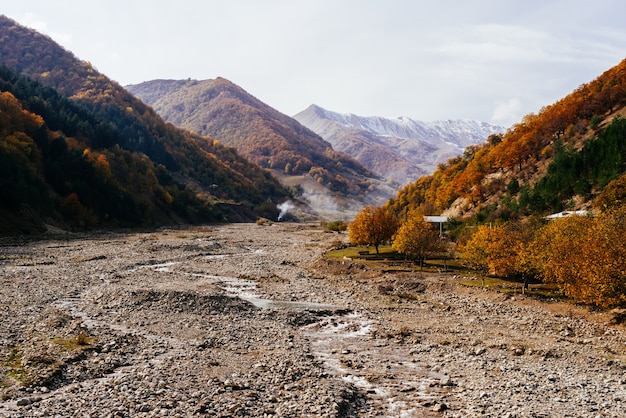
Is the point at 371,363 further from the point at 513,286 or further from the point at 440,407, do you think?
the point at 513,286

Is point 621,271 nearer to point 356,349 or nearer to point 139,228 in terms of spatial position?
point 356,349

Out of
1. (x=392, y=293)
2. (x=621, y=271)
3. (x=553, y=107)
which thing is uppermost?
(x=553, y=107)

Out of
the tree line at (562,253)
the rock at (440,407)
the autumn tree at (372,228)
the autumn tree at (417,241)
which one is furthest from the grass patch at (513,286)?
the rock at (440,407)

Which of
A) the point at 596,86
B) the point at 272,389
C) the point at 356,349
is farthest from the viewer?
the point at 596,86

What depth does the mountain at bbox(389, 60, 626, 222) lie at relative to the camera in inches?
3297

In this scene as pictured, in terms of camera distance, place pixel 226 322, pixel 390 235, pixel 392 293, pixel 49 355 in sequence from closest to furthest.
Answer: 1. pixel 49 355
2. pixel 226 322
3. pixel 392 293
4. pixel 390 235

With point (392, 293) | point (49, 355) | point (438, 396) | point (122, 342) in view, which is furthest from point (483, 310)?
point (49, 355)

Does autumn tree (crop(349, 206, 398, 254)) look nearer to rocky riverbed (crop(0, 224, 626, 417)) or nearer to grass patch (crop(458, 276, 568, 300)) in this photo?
rocky riverbed (crop(0, 224, 626, 417))

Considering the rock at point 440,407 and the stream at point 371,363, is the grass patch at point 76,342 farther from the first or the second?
the rock at point 440,407

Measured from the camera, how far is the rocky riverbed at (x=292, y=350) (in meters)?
19.0

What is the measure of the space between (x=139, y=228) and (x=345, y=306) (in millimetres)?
104395

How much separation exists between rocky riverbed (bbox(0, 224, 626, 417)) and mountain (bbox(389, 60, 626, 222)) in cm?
4721

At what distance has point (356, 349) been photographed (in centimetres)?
2847

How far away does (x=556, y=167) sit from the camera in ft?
314
